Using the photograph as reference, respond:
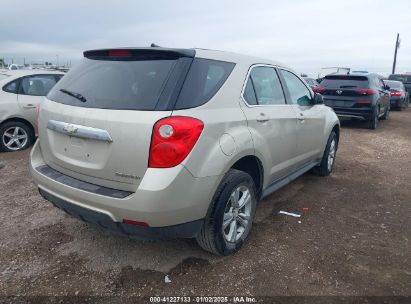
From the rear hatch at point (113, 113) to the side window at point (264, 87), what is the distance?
0.77 meters

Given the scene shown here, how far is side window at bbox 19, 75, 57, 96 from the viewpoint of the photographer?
666 cm

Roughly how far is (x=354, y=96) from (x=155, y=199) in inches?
356

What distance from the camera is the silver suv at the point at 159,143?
7.75ft

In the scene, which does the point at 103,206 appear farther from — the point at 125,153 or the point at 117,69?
the point at 117,69

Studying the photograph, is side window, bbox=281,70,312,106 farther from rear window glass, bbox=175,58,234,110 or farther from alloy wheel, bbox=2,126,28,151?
alloy wheel, bbox=2,126,28,151

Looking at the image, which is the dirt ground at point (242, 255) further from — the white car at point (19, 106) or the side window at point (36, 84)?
the side window at point (36, 84)

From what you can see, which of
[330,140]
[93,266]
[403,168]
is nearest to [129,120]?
[93,266]

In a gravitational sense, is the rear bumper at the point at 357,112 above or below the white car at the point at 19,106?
below

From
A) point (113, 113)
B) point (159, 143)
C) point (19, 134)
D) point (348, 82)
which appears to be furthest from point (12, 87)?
point (348, 82)

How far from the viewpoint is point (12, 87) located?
257 inches

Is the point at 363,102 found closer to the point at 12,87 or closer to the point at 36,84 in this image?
the point at 36,84

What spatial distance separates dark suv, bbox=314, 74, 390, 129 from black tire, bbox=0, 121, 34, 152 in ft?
26.1

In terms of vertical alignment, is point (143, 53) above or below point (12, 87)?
above

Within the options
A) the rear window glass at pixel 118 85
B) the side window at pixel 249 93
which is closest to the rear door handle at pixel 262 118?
the side window at pixel 249 93
